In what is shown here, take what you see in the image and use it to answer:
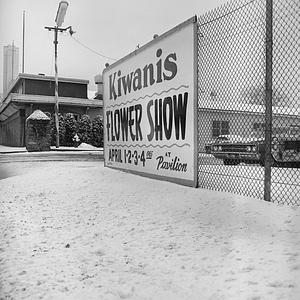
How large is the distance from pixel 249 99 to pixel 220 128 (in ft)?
2.64

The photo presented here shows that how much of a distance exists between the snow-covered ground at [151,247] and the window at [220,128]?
2.76 feet

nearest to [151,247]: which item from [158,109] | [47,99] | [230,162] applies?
[230,162]

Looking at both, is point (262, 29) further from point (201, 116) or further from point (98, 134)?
point (98, 134)

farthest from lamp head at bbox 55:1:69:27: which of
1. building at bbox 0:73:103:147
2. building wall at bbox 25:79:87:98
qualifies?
building wall at bbox 25:79:87:98

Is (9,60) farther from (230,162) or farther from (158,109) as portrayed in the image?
(158,109)

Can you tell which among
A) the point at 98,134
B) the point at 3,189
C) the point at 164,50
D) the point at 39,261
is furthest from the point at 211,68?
the point at 98,134

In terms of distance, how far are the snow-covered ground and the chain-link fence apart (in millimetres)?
408

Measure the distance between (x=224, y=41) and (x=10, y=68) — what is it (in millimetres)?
3713

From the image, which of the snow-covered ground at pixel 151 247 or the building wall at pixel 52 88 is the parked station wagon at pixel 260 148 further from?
the building wall at pixel 52 88

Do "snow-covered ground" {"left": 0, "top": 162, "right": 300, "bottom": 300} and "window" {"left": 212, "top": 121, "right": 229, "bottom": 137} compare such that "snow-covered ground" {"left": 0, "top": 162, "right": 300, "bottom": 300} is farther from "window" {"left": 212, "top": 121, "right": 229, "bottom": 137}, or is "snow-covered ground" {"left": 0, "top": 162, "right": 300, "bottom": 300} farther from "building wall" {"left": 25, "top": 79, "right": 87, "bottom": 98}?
"building wall" {"left": 25, "top": 79, "right": 87, "bottom": 98}

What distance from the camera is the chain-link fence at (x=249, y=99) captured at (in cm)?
397

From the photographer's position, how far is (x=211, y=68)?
201 inches

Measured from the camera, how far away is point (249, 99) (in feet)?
14.8

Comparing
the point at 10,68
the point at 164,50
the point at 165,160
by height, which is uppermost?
the point at 164,50
